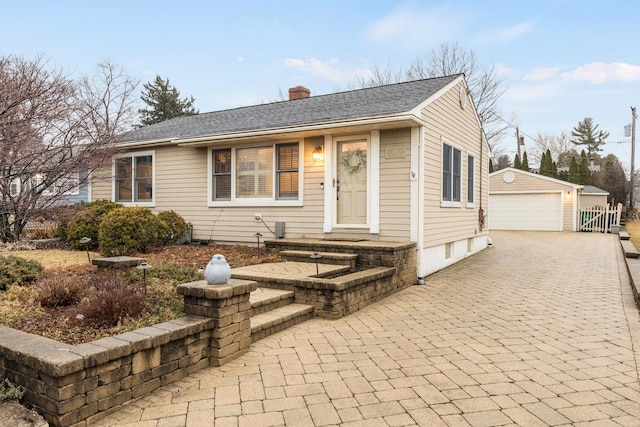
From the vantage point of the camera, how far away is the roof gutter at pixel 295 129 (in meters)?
6.96

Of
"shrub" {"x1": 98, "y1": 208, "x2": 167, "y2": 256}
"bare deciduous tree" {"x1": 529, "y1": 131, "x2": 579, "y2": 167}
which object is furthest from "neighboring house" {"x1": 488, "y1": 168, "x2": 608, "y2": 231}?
"bare deciduous tree" {"x1": 529, "y1": 131, "x2": 579, "y2": 167}

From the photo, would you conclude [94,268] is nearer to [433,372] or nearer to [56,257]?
[56,257]

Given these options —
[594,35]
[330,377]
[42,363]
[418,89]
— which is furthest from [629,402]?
[594,35]

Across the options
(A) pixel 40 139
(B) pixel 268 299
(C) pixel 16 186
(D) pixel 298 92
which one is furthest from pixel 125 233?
(D) pixel 298 92

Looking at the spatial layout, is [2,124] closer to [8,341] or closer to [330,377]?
[8,341]

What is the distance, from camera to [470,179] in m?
11.1

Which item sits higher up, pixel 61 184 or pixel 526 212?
pixel 61 184

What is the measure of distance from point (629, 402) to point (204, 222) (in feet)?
28.2

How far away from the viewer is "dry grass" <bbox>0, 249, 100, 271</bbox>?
21.9 ft

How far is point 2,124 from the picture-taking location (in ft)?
23.1

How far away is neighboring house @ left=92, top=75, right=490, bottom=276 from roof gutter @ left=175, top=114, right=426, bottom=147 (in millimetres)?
21

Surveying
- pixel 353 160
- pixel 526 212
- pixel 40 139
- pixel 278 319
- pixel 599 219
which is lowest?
pixel 278 319

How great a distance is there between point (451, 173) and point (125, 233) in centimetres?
714

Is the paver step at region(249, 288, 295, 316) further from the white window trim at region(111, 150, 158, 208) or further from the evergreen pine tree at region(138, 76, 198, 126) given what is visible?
the evergreen pine tree at region(138, 76, 198, 126)
